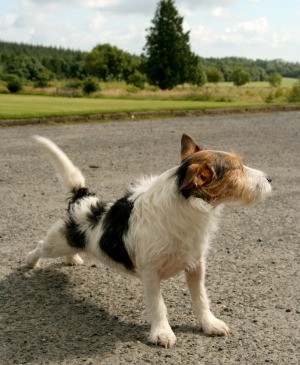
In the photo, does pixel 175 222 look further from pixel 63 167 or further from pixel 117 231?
pixel 63 167

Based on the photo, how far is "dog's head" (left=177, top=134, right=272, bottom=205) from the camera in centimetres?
332

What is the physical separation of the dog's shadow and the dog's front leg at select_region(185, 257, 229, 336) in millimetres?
440

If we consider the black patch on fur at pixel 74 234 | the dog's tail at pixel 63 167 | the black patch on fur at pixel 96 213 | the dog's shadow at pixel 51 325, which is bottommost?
the dog's shadow at pixel 51 325

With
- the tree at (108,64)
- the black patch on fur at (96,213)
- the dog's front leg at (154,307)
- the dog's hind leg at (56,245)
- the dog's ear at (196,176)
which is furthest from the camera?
the tree at (108,64)

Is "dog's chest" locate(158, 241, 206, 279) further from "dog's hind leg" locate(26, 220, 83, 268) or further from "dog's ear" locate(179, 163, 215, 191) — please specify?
"dog's hind leg" locate(26, 220, 83, 268)

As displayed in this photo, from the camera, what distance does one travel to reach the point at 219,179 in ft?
11.2

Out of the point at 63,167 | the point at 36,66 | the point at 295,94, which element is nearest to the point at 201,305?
the point at 63,167

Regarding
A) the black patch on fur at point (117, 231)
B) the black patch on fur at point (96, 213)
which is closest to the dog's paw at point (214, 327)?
the black patch on fur at point (117, 231)

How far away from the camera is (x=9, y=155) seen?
10469mm

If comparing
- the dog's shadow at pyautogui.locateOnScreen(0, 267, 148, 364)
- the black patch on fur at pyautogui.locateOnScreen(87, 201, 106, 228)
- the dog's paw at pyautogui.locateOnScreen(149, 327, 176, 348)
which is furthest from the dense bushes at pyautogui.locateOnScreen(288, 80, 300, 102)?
the dog's paw at pyautogui.locateOnScreen(149, 327, 176, 348)

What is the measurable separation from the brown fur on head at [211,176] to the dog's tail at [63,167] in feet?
4.73

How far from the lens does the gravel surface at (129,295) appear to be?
3363 millimetres

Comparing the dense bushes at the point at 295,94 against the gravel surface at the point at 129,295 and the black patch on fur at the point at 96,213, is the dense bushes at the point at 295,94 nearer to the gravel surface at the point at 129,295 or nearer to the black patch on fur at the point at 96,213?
the gravel surface at the point at 129,295

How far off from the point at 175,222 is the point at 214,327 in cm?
88
